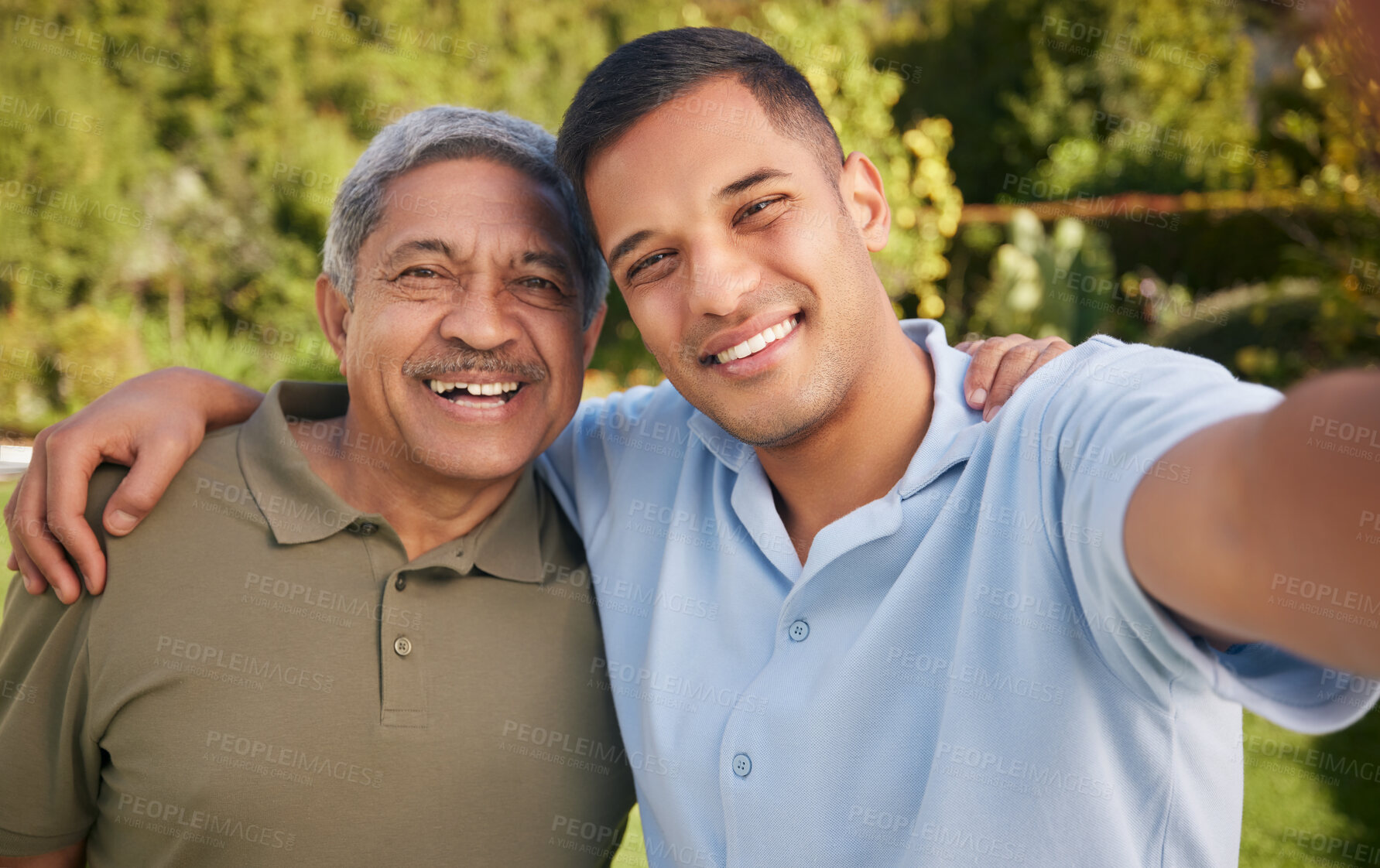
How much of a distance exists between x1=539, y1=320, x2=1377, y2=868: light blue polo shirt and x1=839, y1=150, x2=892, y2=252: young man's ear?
0.31m

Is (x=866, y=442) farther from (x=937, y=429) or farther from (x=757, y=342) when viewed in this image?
(x=757, y=342)

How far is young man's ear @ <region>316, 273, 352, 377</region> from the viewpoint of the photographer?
2424mm

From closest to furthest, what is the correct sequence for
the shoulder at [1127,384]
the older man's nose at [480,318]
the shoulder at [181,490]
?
1. the shoulder at [1127,384]
2. the shoulder at [181,490]
3. the older man's nose at [480,318]

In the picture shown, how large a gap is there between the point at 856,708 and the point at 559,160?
1.34 meters

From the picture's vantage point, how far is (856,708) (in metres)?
1.67

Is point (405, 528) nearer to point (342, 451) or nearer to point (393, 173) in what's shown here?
point (342, 451)

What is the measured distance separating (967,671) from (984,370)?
25.1 inches

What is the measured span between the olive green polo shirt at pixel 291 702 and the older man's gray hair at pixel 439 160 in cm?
59

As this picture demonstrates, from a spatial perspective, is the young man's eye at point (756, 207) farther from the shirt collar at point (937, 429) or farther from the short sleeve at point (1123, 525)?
the short sleeve at point (1123, 525)

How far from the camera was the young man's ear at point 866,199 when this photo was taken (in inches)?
84.4

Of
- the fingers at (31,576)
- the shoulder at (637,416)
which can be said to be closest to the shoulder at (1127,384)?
the shoulder at (637,416)

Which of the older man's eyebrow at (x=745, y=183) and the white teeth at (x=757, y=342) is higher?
the older man's eyebrow at (x=745, y=183)

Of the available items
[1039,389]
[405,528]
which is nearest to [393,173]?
[405,528]

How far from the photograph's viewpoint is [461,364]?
2141 mm
